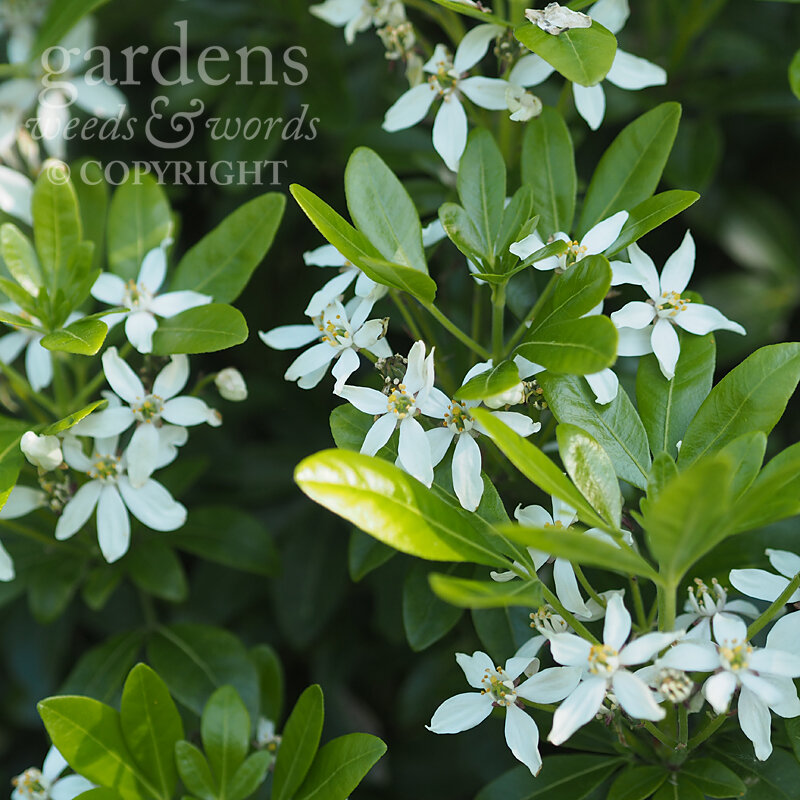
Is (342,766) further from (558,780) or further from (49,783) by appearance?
(49,783)

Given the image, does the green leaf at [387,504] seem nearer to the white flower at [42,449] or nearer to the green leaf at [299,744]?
the green leaf at [299,744]

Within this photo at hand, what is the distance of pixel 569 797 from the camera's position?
120 cm

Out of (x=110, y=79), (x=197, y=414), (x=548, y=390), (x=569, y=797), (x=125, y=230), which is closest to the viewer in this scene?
(x=548, y=390)

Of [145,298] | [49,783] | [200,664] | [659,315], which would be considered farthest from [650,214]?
[49,783]

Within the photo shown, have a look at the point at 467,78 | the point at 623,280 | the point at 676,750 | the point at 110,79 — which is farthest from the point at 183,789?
the point at 110,79

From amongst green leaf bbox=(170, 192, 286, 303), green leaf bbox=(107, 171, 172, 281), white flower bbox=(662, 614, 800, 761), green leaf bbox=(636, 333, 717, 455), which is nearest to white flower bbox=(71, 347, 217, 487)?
green leaf bbox=(170, 192, 286, 303)

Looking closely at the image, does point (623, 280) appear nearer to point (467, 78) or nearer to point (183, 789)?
point (467, 78)

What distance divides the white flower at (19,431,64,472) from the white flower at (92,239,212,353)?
7.3 inches

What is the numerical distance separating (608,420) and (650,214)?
0.90 feet

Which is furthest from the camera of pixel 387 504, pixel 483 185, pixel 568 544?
pixel 483 185

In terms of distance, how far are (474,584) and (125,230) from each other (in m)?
0.95

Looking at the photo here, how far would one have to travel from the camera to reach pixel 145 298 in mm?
1366

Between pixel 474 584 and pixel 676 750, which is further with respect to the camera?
pixel 676 750

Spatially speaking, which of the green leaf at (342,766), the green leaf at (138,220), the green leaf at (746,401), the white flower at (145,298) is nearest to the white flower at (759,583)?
the green leaf at (746,401)
